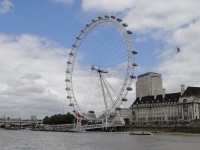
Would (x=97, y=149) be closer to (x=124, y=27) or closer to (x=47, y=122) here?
(x=124, y=27)

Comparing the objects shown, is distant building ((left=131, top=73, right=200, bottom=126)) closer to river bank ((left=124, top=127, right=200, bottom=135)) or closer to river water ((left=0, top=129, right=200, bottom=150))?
river bank ((left=124, top=127, right=200, bottom=135))

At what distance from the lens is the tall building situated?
597 feet

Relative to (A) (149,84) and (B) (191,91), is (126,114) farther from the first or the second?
(B) (191,91)

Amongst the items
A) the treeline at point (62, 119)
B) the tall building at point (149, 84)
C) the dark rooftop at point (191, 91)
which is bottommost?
the treeline at point (62, 119)

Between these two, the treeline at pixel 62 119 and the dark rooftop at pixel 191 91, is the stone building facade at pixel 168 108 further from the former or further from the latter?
the treeline at pixel 62 119

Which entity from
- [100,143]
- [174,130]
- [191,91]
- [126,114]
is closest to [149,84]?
[126,114]

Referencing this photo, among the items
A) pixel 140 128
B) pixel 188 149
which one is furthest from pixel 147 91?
pixel 188 149

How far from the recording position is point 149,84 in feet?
595

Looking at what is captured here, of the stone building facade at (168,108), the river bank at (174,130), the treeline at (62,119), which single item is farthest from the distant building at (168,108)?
the treeline at (62,119)

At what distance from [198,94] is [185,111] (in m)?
6.96

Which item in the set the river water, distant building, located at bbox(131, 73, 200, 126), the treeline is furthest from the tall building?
the river water

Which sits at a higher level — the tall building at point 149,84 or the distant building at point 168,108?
the tall building at point 149,84

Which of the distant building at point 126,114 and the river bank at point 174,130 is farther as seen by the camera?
the distant building at point 126,114

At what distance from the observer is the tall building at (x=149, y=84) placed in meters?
182
